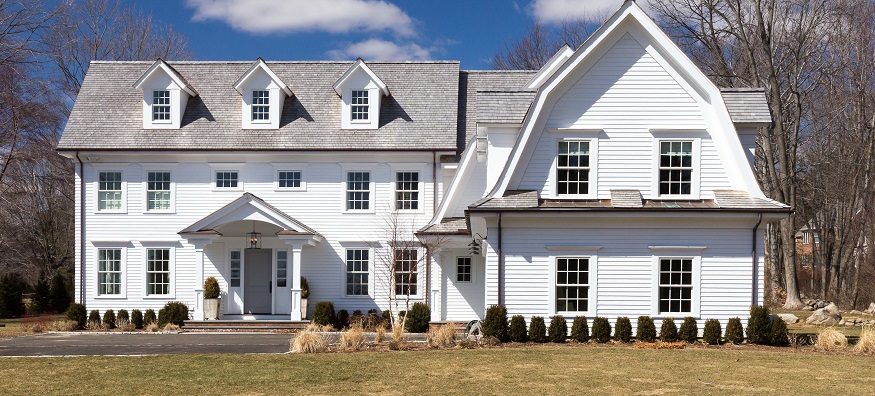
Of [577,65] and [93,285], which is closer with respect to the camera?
[577,65]

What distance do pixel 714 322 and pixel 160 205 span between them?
68.5 feet

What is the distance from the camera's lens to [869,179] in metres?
42.8

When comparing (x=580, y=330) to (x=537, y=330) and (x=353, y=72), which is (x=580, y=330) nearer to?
(x=537, y=330)

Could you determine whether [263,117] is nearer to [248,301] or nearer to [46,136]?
[248,301]

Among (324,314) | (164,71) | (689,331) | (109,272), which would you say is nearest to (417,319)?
(324,314)

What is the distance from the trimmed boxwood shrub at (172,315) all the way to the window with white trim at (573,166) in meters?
15.2

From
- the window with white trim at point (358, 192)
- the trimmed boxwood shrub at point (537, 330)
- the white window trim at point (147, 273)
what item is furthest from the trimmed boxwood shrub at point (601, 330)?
the white window trim at point (147, 273)

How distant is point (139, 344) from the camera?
2436cm

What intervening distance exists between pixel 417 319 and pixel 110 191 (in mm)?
13066

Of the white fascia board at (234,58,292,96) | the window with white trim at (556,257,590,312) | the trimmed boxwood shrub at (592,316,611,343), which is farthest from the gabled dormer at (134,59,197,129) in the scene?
the trimmed boxwood shrub at (592,316,611,343)

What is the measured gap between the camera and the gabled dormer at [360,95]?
32.9 m

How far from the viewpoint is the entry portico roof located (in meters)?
30.7

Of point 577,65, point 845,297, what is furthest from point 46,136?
point 845,297

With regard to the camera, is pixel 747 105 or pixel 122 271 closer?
pixel 747 105
